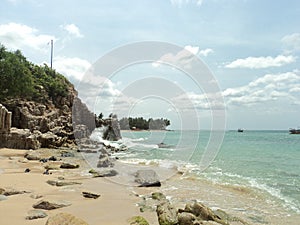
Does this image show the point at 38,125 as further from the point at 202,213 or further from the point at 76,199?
the point at 202,213

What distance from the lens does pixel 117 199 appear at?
33.1 ft

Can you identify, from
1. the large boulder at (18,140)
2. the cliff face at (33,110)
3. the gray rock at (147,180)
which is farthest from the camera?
the cliff face at (33,110)

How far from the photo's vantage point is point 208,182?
15016mm

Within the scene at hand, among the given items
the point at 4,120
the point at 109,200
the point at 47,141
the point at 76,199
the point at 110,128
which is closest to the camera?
the point at 76,199

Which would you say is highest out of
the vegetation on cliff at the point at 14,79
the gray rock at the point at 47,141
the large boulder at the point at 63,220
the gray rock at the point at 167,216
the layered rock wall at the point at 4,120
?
the vegetation on cliff at the point at 14,79

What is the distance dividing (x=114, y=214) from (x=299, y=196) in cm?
898

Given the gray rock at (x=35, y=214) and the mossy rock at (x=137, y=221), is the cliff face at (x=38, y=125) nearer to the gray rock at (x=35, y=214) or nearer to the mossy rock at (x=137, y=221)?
the gray rock at (x=35, y=214)

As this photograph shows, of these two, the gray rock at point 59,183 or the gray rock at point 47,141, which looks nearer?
the gray rock at point 59,183

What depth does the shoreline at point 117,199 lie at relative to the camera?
308 inches

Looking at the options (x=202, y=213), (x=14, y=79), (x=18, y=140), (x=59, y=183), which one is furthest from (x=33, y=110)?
(x=202, y=213)

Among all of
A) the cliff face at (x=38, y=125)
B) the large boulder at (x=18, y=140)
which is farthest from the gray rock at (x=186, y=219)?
the large boulder at (x=18, y=140)

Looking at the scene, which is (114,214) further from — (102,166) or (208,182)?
(102,166)

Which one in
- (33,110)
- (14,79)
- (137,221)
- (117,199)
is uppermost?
(14,79)

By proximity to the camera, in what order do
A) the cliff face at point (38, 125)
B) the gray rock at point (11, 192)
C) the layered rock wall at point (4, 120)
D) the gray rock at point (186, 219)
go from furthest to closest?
the cliff face at point (38, 125), the layered rock wall at point (4, 120), the gray rock at point (11, 192), the gray rock at point (186, 219)
